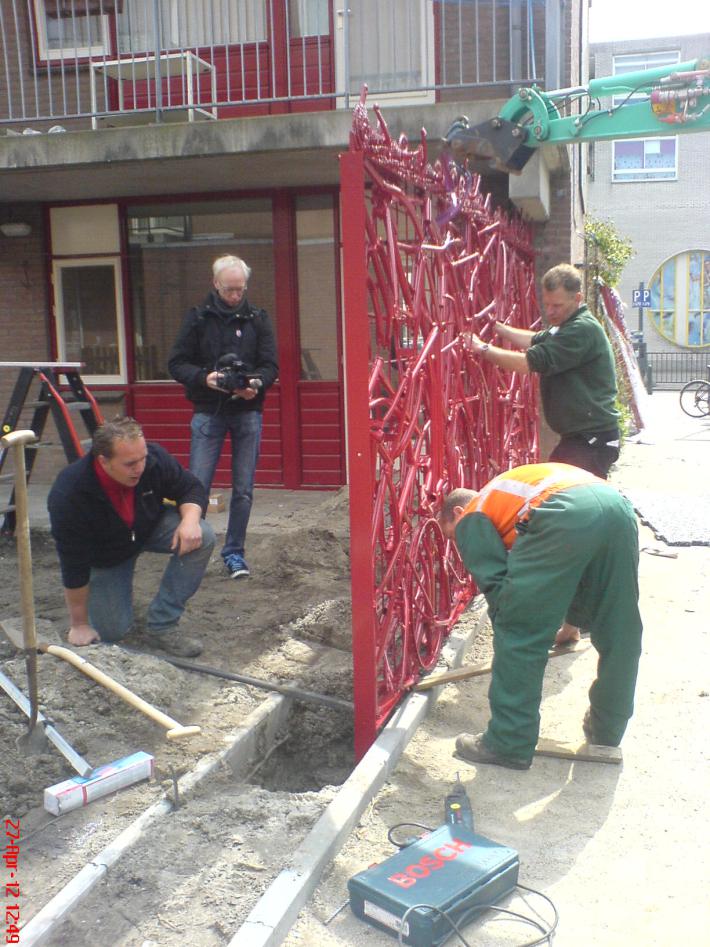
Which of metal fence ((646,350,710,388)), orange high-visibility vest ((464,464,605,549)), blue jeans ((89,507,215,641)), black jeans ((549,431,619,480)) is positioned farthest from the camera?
metal fence ((646,350,710,388))

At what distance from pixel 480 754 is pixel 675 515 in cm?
527

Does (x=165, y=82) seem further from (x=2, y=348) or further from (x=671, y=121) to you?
(x=671, y=121)

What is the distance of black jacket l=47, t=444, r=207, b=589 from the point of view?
4605 millimetres

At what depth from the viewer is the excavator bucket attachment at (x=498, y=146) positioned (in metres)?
6.01

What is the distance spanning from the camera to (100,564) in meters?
4.83

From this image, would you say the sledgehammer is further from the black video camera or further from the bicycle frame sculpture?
the black video camera

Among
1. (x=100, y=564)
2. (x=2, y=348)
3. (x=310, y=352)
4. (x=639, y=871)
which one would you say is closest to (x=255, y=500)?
(x=310, y=352)

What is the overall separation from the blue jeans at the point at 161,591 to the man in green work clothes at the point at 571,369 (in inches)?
73.9

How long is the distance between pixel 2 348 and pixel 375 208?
697 centimetres

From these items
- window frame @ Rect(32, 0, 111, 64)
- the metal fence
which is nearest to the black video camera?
window frame @ Rect(32, 0, 111, 64)

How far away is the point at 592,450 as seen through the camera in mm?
5285

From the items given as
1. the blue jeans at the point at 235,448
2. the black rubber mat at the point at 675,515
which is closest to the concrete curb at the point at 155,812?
the blue jeans at the point at 235,448

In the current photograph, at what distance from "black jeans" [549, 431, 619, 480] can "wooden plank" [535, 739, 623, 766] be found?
1.80 metres

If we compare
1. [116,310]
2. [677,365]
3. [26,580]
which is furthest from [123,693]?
[677,365]
